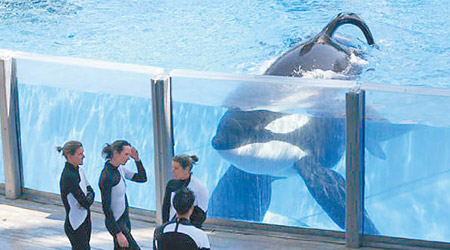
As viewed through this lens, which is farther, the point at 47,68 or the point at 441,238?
the point at 47,68

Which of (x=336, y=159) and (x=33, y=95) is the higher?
(x=33, y=95)

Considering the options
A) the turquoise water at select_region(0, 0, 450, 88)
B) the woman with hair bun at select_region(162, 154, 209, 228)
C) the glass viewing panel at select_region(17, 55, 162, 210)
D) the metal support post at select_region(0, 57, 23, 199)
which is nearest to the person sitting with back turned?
the woman with hair bun at select_region(162, 154, 209, 228)

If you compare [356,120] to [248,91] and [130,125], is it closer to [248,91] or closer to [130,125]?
[248,91]

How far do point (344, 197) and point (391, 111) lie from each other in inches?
30.0

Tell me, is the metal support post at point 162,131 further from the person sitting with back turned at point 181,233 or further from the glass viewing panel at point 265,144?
the person sitting with back turned at point 181,233

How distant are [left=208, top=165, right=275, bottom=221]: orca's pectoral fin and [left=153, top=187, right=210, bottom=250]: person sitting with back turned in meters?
2.03

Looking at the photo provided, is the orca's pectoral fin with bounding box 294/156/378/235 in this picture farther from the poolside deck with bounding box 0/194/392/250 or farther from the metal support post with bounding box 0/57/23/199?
the metal support post with bounding box 0/57/23/199

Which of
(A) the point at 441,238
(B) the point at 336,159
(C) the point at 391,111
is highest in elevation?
(C) the point at 391,111

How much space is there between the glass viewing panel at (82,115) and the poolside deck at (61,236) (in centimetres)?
26

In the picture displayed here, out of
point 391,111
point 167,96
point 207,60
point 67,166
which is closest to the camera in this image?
point 67,166

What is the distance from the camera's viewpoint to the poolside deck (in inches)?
241

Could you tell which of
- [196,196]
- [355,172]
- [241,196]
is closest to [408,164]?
[355,172]

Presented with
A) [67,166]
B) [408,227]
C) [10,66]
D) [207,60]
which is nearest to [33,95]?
[10,66]

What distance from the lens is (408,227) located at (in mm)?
5926
